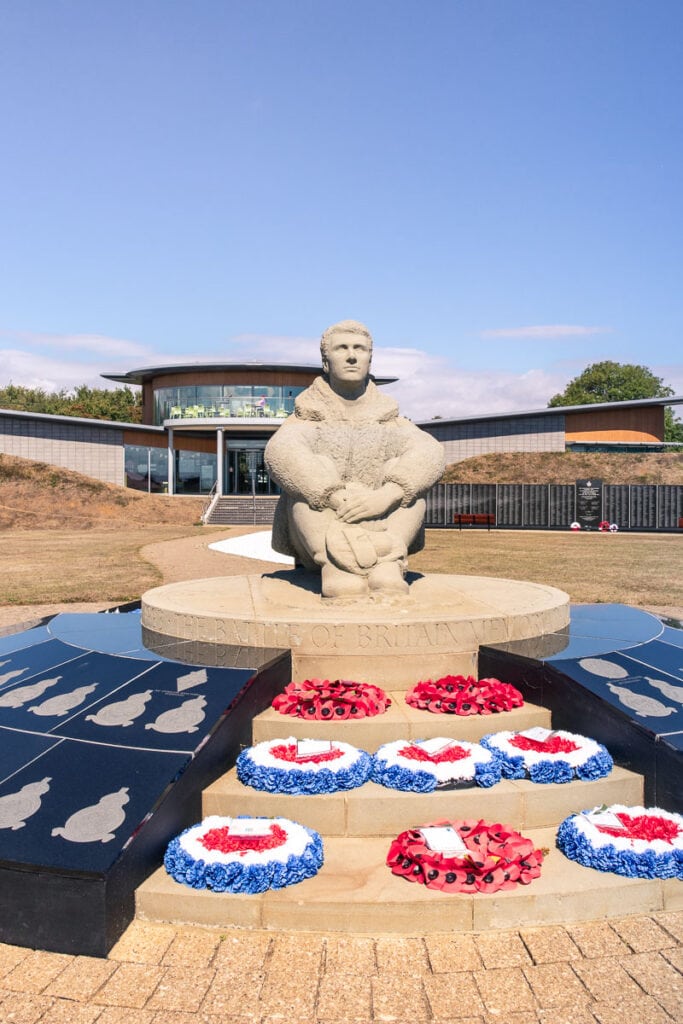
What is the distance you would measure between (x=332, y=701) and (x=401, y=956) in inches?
80.7

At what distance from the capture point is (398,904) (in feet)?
11.3

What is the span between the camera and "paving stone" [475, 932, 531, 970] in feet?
10.4

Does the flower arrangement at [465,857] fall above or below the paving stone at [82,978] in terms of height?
above

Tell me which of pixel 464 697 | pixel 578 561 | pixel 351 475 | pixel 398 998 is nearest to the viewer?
pixel 398 998

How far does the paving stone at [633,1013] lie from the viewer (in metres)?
2.76

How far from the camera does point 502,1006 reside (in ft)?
9.40

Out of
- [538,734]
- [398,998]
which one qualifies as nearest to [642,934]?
[398,998]

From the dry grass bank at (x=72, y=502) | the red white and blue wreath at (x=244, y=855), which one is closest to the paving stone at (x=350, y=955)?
the red white and blue wreath at (x=244, y=855)

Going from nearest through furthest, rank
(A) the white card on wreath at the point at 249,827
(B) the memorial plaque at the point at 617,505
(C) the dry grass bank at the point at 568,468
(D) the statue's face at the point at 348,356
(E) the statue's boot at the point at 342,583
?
(A) the white card on wreath at the point at 249,827 → (E) the statue's boot at the point at 342,583 → (D) the statue's face at the point at 348,356 → (B) the memorial plaque at the point at 617,505 → (C) the dry grass bank at the point at 568,468

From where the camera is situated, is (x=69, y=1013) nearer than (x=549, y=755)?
Yes

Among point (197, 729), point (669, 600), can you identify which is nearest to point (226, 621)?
point (197, 729)

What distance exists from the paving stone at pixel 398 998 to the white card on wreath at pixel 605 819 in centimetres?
149

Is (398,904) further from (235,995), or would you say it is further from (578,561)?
(578,561)

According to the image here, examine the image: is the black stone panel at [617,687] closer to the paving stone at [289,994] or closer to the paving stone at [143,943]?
the paving stone at [289,994]
